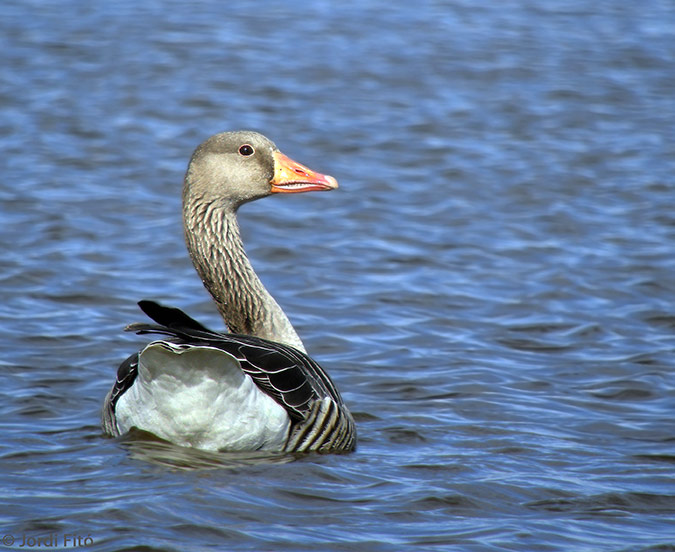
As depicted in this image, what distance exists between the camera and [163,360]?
511cm

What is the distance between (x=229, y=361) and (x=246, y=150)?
1829 millimetres

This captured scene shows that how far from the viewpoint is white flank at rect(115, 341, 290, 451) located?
16.9 feet

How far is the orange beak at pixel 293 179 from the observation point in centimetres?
675

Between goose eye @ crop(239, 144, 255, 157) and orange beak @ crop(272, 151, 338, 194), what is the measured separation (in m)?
0.15

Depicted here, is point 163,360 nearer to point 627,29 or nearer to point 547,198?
point 547,198

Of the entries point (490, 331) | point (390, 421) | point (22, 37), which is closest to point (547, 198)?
point (490, 331)

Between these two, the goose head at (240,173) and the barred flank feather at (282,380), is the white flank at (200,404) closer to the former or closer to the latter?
the barred flank feather at (282,380)

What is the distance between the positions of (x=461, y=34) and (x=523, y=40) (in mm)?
998

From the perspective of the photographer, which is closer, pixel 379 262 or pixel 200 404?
pixel 200 404

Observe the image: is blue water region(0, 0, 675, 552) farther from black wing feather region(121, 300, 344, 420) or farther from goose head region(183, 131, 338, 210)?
goose head region(183, 131, 338, 210)

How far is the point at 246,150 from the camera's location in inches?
262

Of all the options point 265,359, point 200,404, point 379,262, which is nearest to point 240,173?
point 265,359

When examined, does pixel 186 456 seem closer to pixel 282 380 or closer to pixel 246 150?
pixel 282 380

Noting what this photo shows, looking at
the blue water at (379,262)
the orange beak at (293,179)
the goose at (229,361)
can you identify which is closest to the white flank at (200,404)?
the goose at (229,361)
